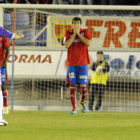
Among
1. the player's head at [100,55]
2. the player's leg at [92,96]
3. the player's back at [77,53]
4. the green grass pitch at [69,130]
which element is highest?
the player's back at [77,53]

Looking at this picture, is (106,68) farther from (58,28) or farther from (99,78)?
(58,28)

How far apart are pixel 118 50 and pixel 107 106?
1.42m

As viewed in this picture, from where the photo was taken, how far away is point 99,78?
43.0ft

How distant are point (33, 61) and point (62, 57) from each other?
0.71m

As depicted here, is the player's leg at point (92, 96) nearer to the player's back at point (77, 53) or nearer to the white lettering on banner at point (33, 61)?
the white lettering on banner at point (33, 61)

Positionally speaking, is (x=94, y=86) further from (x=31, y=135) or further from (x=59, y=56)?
(x=31, y=135)

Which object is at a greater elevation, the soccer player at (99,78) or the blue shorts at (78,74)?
the blue shorts at (78,74)

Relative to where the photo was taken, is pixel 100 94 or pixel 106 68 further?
pixel 100 94

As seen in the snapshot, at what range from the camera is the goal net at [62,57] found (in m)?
13.5

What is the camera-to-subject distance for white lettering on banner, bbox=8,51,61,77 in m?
13.6

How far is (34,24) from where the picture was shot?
14.2 meters

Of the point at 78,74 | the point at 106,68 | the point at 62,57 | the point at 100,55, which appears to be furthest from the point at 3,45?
the point at 62,57

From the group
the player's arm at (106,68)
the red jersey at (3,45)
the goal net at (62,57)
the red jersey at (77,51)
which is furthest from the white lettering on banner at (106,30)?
the red jersey at (3,45)

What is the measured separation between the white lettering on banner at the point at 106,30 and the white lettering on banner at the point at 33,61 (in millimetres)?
326
